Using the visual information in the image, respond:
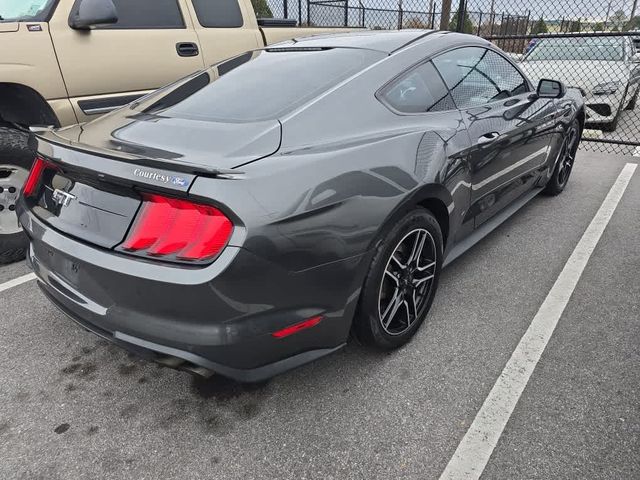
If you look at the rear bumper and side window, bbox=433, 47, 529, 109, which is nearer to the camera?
the rear bumper

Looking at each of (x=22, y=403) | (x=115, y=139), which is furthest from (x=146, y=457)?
(x=115, y=139)

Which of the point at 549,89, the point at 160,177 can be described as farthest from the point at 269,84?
the point at 549,89

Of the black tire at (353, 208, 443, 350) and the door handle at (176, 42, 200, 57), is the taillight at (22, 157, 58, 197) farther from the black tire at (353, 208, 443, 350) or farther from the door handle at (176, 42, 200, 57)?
the door handle at (176, 42, 200, 57)

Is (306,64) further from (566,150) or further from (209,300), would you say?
(566,150)

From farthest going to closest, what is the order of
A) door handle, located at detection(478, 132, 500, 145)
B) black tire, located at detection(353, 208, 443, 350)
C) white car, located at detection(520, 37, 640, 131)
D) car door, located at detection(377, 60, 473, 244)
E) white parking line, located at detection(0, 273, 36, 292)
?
white car, located at detection(520, 37, 640, 131) → white parking line, located at detection(0, 273, 36, 292) → door handle, located at detection(478, 132, 500, 145) → car door, located at detection(377, 60, 473, 244) → black tire, located at detection(353, 208, 443, 350)

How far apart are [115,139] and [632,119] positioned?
9664 mm

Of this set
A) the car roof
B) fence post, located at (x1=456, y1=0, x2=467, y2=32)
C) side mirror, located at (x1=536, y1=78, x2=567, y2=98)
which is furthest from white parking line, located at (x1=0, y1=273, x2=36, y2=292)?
fence post, located at (x1=456, y1=0, x2=467, y2=32)

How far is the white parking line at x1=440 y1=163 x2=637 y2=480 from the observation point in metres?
1.94

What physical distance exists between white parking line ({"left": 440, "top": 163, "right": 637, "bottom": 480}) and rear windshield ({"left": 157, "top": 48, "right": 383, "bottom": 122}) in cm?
158

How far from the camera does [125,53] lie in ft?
12.8

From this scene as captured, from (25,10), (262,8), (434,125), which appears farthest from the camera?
(262,8)

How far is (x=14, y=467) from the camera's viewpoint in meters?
1.93

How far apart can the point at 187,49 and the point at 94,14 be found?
976mm

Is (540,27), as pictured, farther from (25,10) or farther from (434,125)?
(25,10)
